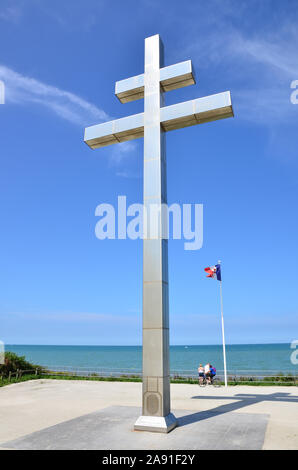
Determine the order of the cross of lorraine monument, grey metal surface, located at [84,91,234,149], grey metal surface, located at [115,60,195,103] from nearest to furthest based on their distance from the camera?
the cross of lorraine monument
grey metal surface, located at [84,91,234,149]
grey metal surface, located at [115,60,195,103]

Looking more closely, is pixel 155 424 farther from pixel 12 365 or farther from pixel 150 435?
pixel 12 365

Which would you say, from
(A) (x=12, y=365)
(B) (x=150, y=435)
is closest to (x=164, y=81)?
(B) (x=150, y=435)

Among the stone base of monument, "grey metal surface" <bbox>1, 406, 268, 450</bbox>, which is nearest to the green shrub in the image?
"grey metal surface" <bbox>1, 406, 268, 450</bbox>

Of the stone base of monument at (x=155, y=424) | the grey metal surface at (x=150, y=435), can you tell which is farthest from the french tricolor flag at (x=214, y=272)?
the stone base of monument at (x=155, y=424)

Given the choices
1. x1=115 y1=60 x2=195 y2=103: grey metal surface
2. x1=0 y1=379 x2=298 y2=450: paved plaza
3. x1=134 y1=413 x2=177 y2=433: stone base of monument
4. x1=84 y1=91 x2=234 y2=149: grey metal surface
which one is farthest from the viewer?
x1=115 y1=60 x2=195 y2=103: grey metal surface

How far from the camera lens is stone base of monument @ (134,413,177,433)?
895 cm

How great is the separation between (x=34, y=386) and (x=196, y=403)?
37.2 ft

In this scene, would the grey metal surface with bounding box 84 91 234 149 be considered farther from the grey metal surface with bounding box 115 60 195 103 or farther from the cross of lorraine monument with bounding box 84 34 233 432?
the grey metal surface with bounding box 115 60 195 103

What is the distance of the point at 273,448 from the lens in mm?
7746

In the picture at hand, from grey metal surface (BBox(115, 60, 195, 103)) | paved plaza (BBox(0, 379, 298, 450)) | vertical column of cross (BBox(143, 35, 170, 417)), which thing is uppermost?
grey metal surface (BBox(115, 60, 195, 103))

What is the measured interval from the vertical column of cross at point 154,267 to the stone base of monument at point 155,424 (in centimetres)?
15

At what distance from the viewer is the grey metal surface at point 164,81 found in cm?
1139
